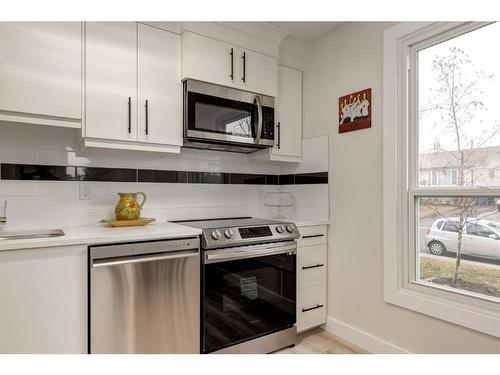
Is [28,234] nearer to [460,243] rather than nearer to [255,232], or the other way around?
[255,232]

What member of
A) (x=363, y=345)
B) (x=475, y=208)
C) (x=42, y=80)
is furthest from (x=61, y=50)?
(x=363, y=345)

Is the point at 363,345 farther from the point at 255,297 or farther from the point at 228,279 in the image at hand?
the point at 228,279

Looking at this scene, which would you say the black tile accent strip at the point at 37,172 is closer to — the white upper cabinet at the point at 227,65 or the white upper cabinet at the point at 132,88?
the white upper cabinet at the point at 132,88

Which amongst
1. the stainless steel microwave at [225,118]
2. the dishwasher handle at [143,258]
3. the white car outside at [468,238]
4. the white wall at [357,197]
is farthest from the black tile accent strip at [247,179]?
the white car outside at [468,238]

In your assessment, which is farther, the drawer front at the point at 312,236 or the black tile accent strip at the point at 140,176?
the drawer front at the point at 312,236

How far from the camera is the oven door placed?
6.51 feet

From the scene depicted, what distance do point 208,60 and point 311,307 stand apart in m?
2.02

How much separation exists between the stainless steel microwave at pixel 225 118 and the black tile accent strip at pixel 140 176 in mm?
283

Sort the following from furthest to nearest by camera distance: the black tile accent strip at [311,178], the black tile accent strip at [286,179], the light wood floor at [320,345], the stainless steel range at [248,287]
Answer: the black tile accent strip at [286,179] < the black tile accent strip at [311,178] < the light wood floor at [320,345] < the stainless steel range at [248,287]

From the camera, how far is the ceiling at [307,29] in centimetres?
249

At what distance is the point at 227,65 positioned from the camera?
7.57ft

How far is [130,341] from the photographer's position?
→ 5.65 feet

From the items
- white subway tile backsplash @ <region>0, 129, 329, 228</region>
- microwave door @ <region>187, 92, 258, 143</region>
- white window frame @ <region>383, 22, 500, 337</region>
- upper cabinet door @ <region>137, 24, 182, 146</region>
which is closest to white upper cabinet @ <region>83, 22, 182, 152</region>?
upper cabinet door @ <region>137, 24, 182, 146</region>

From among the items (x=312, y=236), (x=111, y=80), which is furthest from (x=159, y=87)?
(x=312, y=236)
